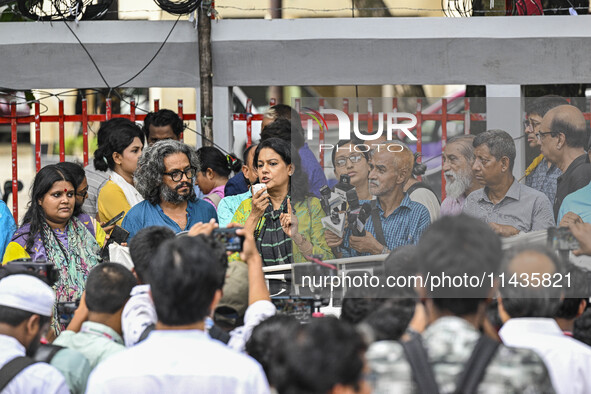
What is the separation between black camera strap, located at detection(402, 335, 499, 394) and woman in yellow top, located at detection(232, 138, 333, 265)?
2.17 metres

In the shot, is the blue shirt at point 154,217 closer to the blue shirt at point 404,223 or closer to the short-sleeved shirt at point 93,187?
the short-sleeved shirt at point 93,187

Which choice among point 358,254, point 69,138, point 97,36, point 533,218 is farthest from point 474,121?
point 69,138

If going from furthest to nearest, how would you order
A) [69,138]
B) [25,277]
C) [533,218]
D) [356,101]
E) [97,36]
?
[69,138] → [97,36] → [356,101] → [533,218] → [25,277]

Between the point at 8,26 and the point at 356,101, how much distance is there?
13.4 feet

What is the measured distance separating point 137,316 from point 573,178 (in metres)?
2.22

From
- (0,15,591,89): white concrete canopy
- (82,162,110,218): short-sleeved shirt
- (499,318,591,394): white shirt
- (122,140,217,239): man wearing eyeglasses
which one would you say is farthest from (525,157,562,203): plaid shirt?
(0,15,591,89): white concrete canopy

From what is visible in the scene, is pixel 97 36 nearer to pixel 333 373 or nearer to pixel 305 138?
pixel 305 138

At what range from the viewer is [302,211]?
4672mm

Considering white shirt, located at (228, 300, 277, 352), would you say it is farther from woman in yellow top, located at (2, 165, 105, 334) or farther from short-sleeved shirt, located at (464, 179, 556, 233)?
woman in yellow top, located at (2, 165, 105, 334)

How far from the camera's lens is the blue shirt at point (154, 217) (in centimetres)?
501

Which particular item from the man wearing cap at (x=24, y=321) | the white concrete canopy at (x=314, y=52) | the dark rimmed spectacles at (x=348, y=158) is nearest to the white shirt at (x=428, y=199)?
the dark rimmed spectacles at (x=348, y=158)

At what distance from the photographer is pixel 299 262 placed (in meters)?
4.54

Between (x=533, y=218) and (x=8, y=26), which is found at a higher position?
(x=8, y=26)

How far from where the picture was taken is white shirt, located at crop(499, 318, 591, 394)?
9.53 feet
